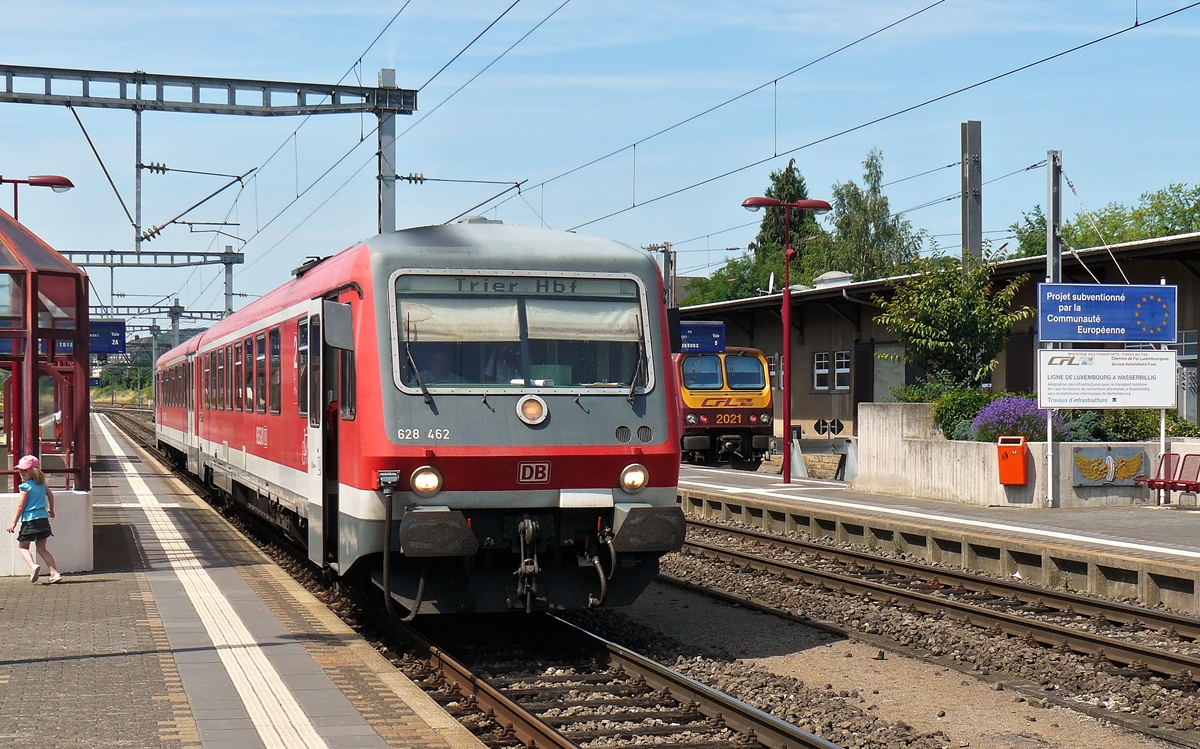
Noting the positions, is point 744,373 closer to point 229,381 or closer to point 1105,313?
point 1105,313

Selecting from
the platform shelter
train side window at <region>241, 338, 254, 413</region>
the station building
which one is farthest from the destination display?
the platform shelter

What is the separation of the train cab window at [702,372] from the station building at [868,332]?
3667 millimetres

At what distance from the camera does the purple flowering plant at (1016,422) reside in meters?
20.2

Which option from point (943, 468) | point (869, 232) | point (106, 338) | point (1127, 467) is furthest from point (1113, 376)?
point (869, 232)

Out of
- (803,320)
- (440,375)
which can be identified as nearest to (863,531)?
(440,375)

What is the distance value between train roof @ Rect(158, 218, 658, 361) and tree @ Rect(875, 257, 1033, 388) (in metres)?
14.4

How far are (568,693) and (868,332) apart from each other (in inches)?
1073

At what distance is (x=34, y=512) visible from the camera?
12430 millimetres

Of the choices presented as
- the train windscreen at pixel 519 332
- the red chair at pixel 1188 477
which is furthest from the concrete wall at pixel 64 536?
the red chair at pixel 1188 477

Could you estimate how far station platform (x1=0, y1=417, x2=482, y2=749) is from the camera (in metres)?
6.97

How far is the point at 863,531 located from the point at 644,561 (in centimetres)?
848

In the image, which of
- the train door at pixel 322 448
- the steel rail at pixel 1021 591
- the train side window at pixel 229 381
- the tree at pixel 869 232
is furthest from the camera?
the tree at pixel 869 232

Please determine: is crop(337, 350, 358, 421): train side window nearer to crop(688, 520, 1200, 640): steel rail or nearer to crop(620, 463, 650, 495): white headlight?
crop(620, 463, 650, 495): white headlight

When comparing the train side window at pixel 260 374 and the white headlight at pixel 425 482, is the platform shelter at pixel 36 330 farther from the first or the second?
the white headlight at pixel 425 482
